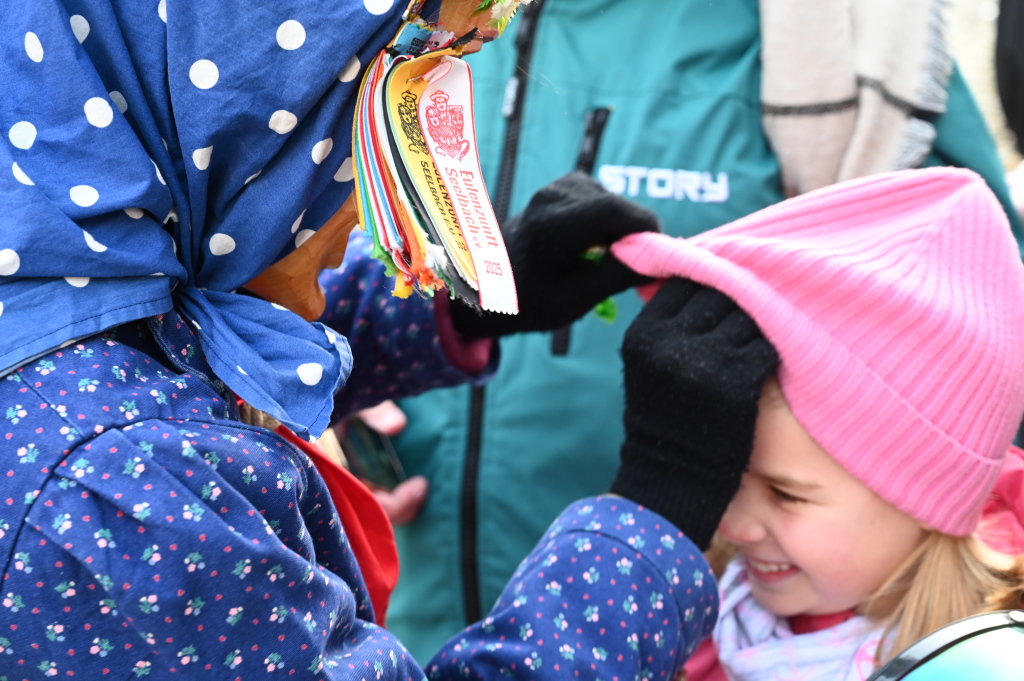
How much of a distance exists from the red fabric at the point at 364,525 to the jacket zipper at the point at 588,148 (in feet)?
1.61

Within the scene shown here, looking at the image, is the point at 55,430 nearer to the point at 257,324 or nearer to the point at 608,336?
the point at 257,324

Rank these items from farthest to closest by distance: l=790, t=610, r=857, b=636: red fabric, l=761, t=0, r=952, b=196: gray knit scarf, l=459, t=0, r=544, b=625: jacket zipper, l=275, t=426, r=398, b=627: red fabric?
l=459, t=0, r=544, b=625: jacket zipper → l=761, t=0, r=952, b=196: gray knit scarf → l=790, t=610, r=857, b=636: red fabric → l=275, t=426, r=398, b=627: red fabric

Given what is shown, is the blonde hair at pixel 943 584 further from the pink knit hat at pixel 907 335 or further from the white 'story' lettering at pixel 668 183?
the white 'story' lettering at pixel 668 183

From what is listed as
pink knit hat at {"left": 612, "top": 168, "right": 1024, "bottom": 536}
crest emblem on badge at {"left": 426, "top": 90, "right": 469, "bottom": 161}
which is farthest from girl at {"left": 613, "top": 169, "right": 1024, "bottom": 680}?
crest emblem on badge at {"left": 426, "top": 90, "right": 469, "bottom": 161}

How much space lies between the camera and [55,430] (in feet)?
1.71

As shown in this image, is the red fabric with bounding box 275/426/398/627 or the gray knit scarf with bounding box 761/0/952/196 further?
the gray knit scarf with bounding box 761/0/952/196

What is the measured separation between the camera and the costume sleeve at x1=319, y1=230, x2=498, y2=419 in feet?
3.32

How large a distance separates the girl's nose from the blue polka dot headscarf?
532 mm

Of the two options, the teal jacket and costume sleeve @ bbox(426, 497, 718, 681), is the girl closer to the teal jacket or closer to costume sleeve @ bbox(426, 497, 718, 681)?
costume sleeve @ bbox(426, 497, 718, 681)

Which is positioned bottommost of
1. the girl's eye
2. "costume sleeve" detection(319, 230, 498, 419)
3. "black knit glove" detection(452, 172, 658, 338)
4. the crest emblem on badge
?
the girl's eye

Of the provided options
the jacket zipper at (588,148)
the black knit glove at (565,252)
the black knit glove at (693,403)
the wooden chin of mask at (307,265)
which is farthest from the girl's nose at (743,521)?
the wooden chin of mask at (307,265)

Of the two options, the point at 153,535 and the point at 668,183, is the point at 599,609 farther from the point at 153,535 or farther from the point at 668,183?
the point at 668,183

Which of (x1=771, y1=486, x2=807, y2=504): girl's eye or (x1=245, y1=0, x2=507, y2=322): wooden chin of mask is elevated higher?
(x1=245, y1=0, x2=507, y2=322): wooden chin of mask

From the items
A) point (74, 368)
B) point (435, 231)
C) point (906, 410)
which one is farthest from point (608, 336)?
point (74, 368)
